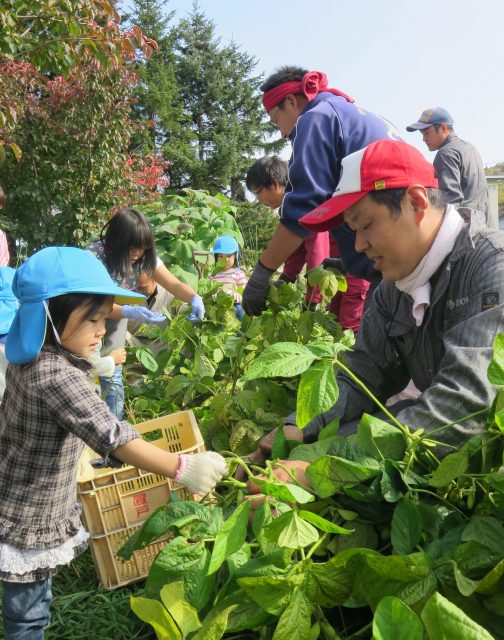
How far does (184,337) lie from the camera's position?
289 cm

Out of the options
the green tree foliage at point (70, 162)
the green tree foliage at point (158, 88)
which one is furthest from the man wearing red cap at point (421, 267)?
the green tree foliage at point (158, 88)

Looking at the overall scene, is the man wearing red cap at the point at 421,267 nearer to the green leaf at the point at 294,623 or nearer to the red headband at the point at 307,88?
the green leaf at the point at 294,623

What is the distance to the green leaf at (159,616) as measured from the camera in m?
0.99

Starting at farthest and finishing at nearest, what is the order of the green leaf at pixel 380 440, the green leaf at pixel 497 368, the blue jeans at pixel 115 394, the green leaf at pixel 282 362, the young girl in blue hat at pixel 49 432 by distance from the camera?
the blue jeans at pixel 115 394, the young girl in blue hat at pixel 49 432, the green leaf at pixel 380 440, the green leaf at pixel 282 362, the green leaf at pixel 497 368

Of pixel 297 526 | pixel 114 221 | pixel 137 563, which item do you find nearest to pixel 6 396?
pixel 137 563

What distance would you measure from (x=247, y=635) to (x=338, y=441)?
43 cm

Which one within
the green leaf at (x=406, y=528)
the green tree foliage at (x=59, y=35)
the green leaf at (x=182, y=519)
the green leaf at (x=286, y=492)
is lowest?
the green leaf at (x=182, y=519)

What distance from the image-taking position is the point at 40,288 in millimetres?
1454

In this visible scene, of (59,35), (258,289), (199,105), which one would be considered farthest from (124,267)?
(199,105)

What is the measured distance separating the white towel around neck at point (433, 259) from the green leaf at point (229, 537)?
2.54ft

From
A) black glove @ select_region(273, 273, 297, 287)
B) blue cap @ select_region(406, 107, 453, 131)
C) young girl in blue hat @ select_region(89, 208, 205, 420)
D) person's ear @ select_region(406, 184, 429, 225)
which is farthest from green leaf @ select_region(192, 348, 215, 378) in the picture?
blue cap @ select_region(406, 107, 453, 131)

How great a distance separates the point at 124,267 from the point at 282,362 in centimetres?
201

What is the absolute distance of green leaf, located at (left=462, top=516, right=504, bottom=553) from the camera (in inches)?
38.5

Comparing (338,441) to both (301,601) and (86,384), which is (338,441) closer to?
(301,601)
